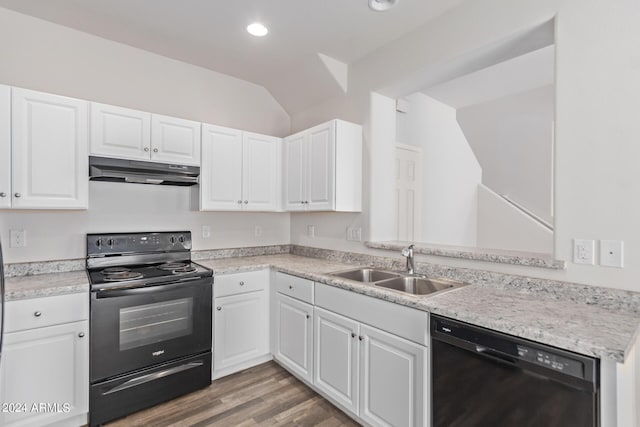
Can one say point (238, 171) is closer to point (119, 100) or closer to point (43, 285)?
point (119, 100)

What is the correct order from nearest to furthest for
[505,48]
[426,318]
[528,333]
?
[528,333] < [426,318] < [505,48]

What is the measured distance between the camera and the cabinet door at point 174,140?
252 cm

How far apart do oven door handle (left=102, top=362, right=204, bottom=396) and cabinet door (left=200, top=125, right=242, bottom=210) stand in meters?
1.23

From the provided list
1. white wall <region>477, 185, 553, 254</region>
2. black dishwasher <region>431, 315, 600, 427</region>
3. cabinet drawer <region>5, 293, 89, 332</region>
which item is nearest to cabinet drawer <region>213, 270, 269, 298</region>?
cabinet drawer <region>5, 293, 89, 332</region>

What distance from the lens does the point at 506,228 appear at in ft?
14.4

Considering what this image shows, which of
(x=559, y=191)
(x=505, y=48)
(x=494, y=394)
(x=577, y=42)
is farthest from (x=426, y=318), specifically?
(x=505, y=48)

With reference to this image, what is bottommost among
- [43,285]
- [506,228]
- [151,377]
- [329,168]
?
[151,377]

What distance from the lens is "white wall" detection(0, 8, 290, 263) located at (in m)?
2.31

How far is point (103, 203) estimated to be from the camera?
102 inches

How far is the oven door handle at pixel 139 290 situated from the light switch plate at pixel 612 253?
2.45m

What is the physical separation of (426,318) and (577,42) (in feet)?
5.27

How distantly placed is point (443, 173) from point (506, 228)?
1.16 m

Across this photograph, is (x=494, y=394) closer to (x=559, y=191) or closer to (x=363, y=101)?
(x=559, y=191)

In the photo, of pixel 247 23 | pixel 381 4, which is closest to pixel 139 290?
pixel 247 23
